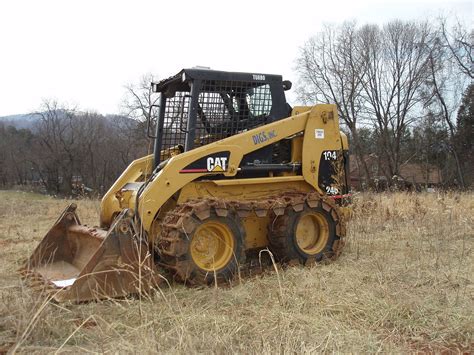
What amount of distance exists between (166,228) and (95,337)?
1729 mm

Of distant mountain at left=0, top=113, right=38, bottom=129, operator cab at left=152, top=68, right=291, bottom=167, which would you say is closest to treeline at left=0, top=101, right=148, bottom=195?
distant mountain at left=0, top=113, right=38, bottom=129

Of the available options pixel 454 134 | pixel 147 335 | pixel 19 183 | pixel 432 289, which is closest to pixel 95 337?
pixel 147 335

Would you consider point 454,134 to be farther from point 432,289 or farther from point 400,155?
point 432,289

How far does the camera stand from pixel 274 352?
3.03m

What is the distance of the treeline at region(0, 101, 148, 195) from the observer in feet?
160

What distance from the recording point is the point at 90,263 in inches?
179

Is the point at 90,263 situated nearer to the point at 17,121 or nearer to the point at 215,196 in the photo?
the point at 215,196

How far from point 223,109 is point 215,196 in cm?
122

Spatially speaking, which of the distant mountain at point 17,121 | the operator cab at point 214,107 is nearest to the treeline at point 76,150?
the distant mountain at point 17,121

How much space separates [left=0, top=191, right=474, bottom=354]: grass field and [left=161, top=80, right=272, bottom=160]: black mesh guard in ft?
6.33

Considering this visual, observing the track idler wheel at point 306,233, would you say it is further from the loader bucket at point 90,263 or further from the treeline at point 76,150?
the treeline at point 76,150

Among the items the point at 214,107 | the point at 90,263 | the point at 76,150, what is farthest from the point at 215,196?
the point at 76,150

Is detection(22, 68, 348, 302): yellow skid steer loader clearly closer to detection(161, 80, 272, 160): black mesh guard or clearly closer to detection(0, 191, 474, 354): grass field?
detection(161, 80, 272, 160): black mesh guard

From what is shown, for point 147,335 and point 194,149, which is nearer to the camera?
point 147,335
